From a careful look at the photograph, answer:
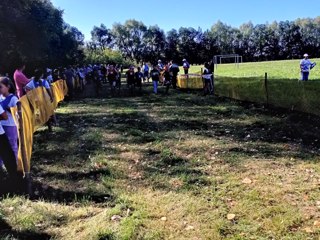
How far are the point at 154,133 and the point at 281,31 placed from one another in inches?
4967

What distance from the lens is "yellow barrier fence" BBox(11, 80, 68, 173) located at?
6.88 m

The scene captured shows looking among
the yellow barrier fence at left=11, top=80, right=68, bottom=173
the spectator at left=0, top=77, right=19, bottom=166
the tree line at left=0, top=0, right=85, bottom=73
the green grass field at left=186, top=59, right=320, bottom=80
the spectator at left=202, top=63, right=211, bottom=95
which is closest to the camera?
the yellow barrier fence at left=11, top=80, right=68, bottom=173

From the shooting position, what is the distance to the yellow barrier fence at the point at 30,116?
6879mm

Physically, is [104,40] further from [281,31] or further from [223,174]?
[223,174]

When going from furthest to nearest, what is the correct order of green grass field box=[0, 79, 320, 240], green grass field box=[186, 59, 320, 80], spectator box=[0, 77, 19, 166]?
1. green grass field box=[186, 59, 320, 80]
2. spectator box=[0, 77, 19, 166]
3. green grass field box=[0, 79, 320, 240]

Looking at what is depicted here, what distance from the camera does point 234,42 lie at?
135 metres

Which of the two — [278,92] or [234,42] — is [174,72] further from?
[234,42]

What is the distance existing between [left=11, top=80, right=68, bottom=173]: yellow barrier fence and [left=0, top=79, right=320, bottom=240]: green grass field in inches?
17.7

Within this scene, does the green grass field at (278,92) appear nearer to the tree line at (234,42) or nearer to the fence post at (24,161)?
the fence post at (24,161)

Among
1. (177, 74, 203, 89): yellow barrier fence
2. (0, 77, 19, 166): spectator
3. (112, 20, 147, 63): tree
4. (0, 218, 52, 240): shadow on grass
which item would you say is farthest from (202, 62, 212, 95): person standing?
(112, 20, 147, 63): tree

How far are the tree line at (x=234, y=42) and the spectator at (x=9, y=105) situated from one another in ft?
387

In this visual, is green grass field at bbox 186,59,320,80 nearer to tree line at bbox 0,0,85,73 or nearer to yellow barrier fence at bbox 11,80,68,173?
yellow barrier fence at bbox 11,80,68,173

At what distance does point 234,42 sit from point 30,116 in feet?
428

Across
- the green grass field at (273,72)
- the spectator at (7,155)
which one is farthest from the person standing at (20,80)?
the green grass field at (273,72)
